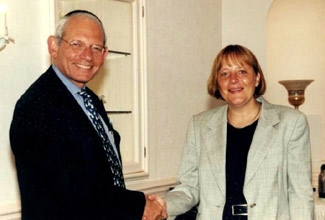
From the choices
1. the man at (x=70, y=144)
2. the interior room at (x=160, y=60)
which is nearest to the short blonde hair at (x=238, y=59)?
the man at (x=70, y=144)

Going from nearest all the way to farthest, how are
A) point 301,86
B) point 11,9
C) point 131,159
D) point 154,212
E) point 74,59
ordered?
point 74,59
point 154,212
point 11,9
point 131,159
point 301,86

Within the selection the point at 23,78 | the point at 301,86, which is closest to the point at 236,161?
the point at 23,78

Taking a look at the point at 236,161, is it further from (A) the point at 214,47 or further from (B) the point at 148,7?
(A) the point at 214,47

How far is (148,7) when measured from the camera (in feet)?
11.7

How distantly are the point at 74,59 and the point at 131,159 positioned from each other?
1.32m

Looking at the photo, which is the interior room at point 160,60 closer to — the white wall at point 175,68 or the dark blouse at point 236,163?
the white wall at point 175,68

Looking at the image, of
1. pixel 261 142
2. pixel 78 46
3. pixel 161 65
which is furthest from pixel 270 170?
pixel 161 65

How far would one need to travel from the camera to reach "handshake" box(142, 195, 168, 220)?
239 cm

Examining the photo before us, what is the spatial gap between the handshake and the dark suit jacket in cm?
22

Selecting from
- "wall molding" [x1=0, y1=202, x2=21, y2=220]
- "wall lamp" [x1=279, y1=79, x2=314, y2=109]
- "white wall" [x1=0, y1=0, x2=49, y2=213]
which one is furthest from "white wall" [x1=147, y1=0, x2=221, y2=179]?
"wall molding" [x1=0, y1=202, x2=21, y2=220]

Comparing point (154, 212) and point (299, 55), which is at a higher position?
point (299, 55)

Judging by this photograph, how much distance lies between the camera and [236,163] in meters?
2.45

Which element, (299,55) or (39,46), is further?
(299,55)

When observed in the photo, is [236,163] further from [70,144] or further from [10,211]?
[10,211]
